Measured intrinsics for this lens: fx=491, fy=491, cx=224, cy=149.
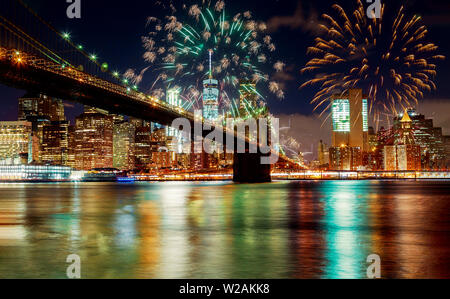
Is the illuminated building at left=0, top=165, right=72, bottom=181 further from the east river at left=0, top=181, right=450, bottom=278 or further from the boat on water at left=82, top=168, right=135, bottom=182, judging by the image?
the east river at left=0, top=181, right=450, bottom=278

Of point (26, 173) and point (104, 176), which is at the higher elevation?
point (26, 173)

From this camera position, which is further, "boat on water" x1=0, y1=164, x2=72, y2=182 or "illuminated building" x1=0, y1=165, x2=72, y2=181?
"illuminated building" x1=0, y1=165, x2=72, y2=181

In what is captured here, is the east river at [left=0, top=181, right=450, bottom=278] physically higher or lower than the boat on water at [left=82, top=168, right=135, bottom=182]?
higher

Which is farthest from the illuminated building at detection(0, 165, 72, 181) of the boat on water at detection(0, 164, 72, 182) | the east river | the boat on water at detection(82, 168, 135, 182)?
the east river

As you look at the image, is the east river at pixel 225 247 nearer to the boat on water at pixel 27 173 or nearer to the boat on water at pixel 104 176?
the boat on water at pixel 104 176

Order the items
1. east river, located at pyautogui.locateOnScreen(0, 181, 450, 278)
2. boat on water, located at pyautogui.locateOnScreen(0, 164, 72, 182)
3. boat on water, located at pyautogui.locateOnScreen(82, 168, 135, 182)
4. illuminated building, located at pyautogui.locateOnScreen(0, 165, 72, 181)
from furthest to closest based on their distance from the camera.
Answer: illuminated building, located at pyautogui.locateOnScreen(0, 165, 72, 181)
boat on water, located at pyautogui.locateOnScreen(0, 164, 72, 182)
boat on water, located at pyautogui.locateOnScreen(82, 168, 135, 182)
east river, located at pyautogui.locateOnScreen(0, 181, 450, 278)

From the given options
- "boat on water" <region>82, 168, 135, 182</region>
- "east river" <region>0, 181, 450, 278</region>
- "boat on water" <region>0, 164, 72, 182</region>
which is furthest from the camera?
"boat on water" <region>0, 164, 72, 182</region>

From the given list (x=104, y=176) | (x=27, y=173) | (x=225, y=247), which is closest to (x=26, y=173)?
(x=27, y=173)

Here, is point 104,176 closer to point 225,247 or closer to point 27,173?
point 27,173

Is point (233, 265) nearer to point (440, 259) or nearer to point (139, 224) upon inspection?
point (440, 259)

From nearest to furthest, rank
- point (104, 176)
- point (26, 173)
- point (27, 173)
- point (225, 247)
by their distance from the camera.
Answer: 1. point (225, 247)
2. point (104, 176)
3. point (26, 173)
4. point (27, 173)

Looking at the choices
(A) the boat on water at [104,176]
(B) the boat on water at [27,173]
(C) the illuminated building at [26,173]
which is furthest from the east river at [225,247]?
(C) the illuminated building at [26,173]
